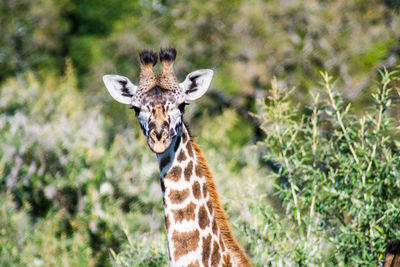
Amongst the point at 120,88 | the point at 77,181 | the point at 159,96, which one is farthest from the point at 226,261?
the point at 77,181

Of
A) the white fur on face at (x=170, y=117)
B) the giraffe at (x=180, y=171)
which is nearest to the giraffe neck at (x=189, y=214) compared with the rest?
the giraffe at (x=180, y=171)

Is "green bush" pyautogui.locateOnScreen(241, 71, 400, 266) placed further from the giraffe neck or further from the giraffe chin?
→ the giraffe chin

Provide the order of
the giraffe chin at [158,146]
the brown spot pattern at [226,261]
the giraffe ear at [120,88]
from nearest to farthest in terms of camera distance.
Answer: the giraffe chin at [158,146], the brown spot pattern at [226,261], the giraffe ear at [120,88]

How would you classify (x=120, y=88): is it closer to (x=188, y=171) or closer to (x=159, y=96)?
(x=159, y=96)

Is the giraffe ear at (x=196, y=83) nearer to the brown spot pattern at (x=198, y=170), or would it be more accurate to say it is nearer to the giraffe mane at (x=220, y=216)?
the giraffe mane at (x=220, y=216)

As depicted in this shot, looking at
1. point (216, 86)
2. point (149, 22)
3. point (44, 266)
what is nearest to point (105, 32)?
point (149, 22)

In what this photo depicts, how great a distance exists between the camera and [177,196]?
4.11 m

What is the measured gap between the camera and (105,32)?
23.9 metres

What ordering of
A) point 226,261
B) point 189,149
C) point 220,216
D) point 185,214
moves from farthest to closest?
point 220,216
point 189,149
point 226,261
point 185,214

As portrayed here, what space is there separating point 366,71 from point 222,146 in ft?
13.2

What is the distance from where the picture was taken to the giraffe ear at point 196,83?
4330mm

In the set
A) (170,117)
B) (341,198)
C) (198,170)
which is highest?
(170,117)

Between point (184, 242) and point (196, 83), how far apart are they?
123 centimetres

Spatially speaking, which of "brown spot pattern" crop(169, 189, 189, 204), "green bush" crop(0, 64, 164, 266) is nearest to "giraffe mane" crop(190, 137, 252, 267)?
"brown spot pattern" crop(169, 189, 189, 204)
